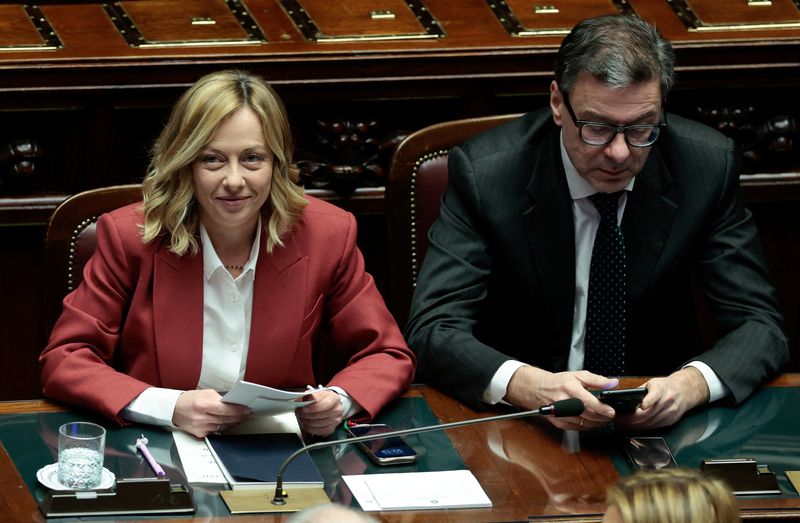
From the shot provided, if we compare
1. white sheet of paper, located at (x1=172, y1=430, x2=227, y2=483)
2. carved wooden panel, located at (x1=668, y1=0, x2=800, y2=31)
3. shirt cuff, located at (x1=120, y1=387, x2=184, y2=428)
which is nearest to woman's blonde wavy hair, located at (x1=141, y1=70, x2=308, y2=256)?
shirt cuff, located at (x1=120, y1=387, x2=184, y2=428)

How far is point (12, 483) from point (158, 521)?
28 cm

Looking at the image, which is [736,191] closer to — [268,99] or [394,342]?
[394,342]

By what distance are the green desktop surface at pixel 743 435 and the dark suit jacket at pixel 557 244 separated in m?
0.28

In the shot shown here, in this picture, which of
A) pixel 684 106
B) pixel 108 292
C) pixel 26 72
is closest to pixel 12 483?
pixel 108 292

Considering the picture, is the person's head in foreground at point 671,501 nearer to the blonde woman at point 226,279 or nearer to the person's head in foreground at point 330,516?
the person's head in foreground at point 330,516

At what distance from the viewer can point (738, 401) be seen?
3008 mm

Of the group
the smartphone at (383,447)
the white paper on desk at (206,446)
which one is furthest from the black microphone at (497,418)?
the white paper on desk at (206,446)

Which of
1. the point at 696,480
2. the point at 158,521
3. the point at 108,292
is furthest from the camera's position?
the point at 108,292

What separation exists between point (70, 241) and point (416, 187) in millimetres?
854

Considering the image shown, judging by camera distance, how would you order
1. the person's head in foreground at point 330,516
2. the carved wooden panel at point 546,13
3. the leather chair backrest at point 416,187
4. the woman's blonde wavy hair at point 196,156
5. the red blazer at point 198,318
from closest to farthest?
the person's head in foreground at point 330,516 < the red blazer at point 198,318 < the woman's blonde wavy hair at point 196,156 < the leather chair backrest at point 416,187 < the carved wooden panel at point 546,13

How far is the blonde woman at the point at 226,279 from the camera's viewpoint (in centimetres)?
305

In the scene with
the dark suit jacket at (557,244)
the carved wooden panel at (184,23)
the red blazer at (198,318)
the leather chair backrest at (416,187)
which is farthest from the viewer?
the carved wooden panel at (184,23)

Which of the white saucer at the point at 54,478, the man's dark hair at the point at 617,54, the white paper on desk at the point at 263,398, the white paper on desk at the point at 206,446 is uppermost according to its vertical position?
the man's dark hair at the point at 617,54

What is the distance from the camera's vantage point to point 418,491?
2.56 metres
